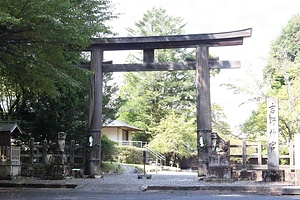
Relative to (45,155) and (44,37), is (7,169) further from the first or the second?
(44,37)

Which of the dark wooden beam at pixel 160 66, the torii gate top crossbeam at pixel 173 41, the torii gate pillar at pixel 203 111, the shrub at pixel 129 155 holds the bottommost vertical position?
the shrub at pixel 129 155

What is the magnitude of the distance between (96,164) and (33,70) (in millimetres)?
6732

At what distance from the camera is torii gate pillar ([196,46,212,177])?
17297 millimetres

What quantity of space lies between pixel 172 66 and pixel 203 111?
2.67 m

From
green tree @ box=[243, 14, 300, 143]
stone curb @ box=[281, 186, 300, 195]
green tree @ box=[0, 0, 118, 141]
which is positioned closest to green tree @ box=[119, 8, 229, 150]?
green tree @ box=[243, 14, 300, 143]

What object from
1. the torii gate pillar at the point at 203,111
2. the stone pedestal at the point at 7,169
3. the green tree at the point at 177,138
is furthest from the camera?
the green tree at the point at 177,138

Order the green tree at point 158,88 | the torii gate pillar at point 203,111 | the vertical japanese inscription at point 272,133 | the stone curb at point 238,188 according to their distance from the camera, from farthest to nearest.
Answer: the green tree at point 158,88 < the torii gate pillar at point 203,111 < the vertical japanese inscription at point 272,133 < the stone curb at point 238,188

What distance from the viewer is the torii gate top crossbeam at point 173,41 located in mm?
17359

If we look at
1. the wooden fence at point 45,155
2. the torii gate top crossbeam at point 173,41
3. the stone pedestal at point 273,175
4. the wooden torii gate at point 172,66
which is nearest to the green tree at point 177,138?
the wooden fence at point 45,155

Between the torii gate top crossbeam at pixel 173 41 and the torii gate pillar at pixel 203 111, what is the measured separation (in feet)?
1.64

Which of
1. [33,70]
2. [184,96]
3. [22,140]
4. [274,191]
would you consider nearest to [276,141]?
[274,191]

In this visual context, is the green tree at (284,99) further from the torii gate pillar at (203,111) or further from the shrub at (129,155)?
the shrub at (129,155)

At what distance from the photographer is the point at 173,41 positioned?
1792 centimetres

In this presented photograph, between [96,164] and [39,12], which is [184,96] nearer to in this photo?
[96,164]
